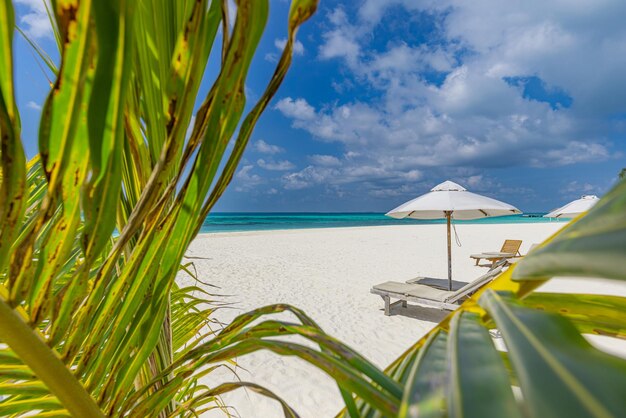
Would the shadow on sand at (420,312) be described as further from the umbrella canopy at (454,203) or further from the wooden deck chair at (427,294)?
the umbrella canopy at (454,203)

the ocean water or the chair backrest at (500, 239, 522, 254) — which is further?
the ocean water

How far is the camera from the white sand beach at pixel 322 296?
3104mm

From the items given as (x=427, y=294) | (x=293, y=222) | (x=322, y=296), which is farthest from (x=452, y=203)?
(x=293, y=222)

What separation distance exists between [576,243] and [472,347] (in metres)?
0.10

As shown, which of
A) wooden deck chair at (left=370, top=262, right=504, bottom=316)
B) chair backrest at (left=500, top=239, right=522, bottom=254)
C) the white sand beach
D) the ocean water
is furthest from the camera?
the ocean water

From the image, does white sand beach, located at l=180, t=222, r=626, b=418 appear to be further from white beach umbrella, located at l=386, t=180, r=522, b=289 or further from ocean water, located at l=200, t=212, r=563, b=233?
ocean water, located at l=200, t=212, r=563, b=233

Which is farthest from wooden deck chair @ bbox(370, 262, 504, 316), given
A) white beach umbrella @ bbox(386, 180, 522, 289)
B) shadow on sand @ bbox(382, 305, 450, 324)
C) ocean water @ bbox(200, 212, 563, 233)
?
ocean water @ bbox(200, 212, 563, 233)

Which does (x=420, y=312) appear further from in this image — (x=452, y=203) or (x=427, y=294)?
(x=452, y=203)

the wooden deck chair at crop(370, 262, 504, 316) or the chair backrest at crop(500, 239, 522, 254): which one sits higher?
the chair backrest at crop(500, 239, 522, 254)

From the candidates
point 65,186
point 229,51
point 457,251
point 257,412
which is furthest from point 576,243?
point 457,251

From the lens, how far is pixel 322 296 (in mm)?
6508

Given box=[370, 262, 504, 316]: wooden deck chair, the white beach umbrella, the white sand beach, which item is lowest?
the white sand beach

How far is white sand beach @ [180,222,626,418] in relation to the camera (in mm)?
3104

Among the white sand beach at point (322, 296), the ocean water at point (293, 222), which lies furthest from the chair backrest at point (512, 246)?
the ocean water at point (293, 222)
